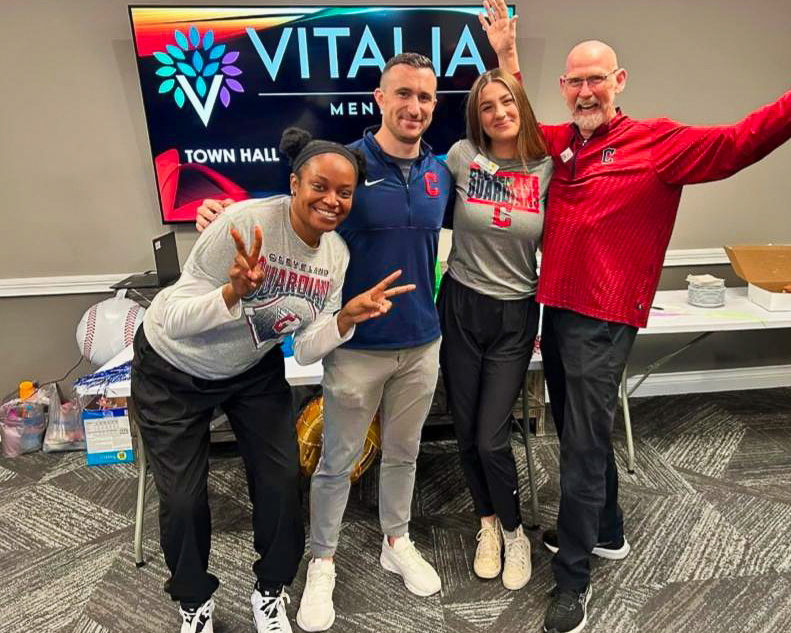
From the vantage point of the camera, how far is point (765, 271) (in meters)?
2.75

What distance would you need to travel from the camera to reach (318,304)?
151 cm

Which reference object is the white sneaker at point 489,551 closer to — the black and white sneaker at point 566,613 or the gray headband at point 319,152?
the black and white sneaker at point 566,613

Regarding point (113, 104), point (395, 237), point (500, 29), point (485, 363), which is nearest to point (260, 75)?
point (113, 104)

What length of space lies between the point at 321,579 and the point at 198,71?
2233 mm

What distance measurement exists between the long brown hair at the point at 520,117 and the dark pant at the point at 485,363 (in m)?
0.43

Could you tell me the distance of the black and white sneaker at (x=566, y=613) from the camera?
1.70 metres

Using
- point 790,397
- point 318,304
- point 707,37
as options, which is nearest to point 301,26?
point 318,304

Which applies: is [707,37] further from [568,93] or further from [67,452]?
[67,452]

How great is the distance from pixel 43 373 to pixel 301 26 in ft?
7.28

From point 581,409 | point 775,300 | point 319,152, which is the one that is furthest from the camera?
point 775,300

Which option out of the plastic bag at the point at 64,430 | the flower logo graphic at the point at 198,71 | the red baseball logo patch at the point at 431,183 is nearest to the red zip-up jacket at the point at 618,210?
the red baseball logo patch at the point at 431,183

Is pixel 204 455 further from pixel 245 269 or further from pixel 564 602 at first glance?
pixel 564 602

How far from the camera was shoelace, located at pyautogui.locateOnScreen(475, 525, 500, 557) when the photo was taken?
1.97 metres

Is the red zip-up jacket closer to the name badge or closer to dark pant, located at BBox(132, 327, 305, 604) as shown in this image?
the name badge
